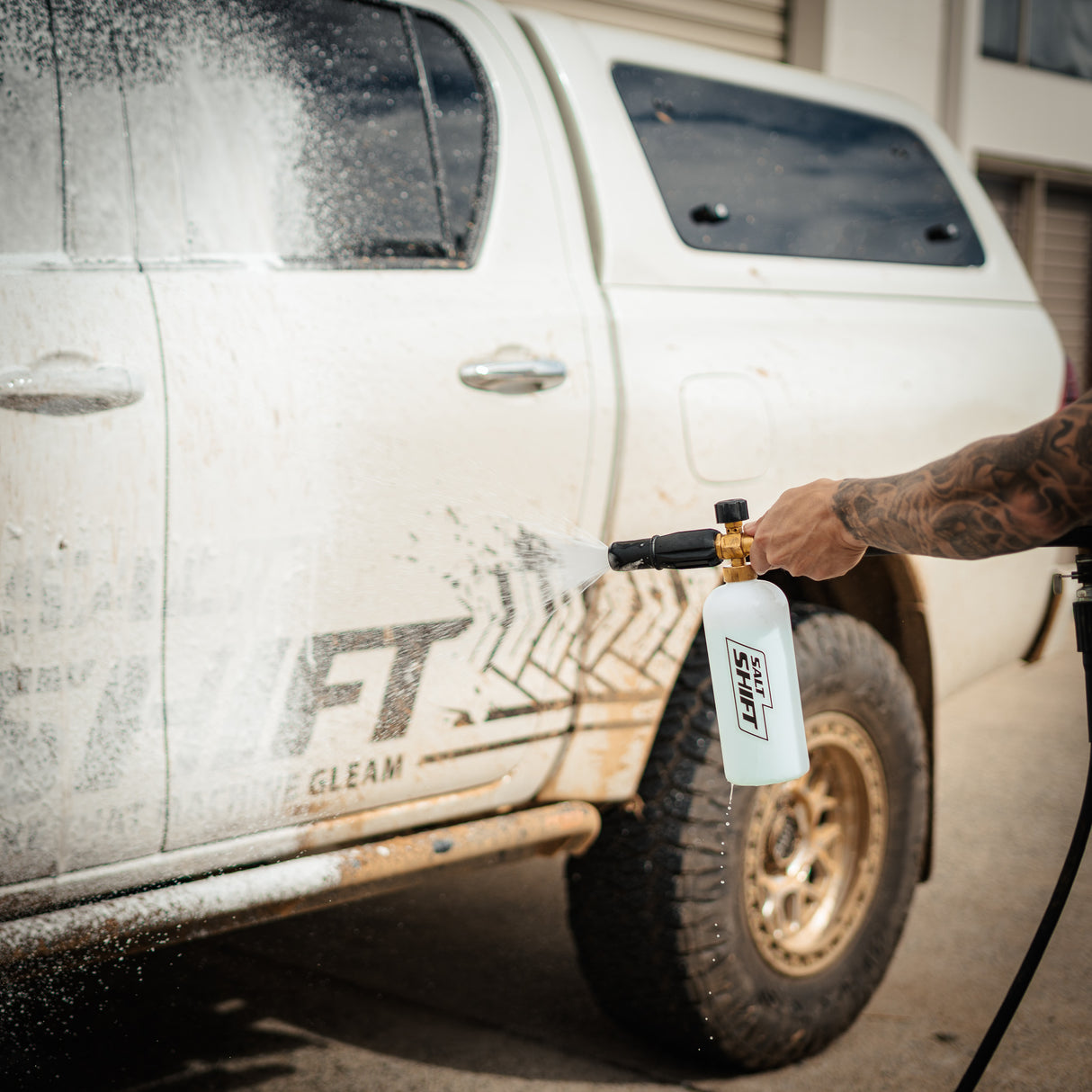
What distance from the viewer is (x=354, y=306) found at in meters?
2.04

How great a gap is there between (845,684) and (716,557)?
1.19 meters

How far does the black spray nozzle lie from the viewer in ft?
4.84

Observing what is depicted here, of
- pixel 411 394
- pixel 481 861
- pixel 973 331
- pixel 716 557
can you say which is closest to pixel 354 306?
pixel 411 394

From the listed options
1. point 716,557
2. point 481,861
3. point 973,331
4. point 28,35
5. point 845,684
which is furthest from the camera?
point 973,331

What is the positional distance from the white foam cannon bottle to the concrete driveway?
1.32 m

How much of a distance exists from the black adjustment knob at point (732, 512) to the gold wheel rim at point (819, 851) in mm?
1124

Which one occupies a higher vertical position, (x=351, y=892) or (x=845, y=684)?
(x=845, y=684)

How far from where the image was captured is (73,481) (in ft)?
5.70

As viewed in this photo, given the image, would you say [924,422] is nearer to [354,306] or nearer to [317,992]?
[354,306]

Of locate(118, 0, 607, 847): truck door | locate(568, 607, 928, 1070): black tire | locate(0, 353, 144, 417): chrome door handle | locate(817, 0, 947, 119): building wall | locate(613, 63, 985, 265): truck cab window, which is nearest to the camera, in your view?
locate(0, 353, 144, 417): chrome door handle

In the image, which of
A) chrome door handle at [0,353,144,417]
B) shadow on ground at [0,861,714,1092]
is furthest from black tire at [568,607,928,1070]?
chrome door handle at [0,353,144,417]

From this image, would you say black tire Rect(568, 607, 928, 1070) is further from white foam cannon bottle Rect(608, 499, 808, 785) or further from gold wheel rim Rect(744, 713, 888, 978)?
white foam cannon bottle Rect(608, 499, 808, 785)

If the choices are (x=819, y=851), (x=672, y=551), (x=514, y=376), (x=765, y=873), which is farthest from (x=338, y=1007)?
(x=672, y=551)

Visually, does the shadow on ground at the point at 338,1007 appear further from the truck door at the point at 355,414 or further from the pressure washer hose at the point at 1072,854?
the pressure washer hose at the point at 1072,854
